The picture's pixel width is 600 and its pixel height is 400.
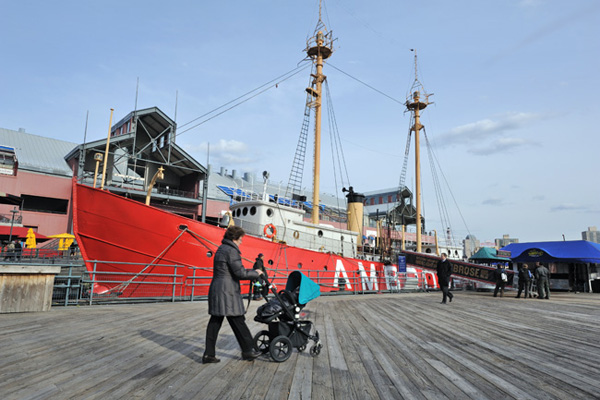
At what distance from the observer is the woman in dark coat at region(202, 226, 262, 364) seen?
389cm

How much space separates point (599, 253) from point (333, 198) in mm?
39827

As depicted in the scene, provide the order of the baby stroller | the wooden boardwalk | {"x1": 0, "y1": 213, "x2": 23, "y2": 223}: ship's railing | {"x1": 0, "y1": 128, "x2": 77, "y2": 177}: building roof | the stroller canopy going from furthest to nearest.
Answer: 1. {"x1": 0, "y1": 128, "x2": 77, "y2": 177}: building roof
2. {"x1": 0, "y1": 213, "x2": 23, "y2": 223}: ship's railing
3. the stroller canopy
4. the baby stroller
5. the wooden boardwalk

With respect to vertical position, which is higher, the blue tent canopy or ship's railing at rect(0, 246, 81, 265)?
the blue tent canopy

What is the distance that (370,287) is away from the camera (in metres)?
17.2

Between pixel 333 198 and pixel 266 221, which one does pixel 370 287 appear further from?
pixel 333 198

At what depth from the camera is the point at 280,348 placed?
4.19m

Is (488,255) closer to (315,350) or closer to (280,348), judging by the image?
(315,350)

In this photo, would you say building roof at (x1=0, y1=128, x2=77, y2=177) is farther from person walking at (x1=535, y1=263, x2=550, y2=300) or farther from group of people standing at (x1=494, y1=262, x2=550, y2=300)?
A: person walking at (x1=535, y1=263, x2=550, y2=300)

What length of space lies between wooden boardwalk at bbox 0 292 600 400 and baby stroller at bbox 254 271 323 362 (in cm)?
15

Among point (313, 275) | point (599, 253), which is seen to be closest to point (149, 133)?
point (313, 275)

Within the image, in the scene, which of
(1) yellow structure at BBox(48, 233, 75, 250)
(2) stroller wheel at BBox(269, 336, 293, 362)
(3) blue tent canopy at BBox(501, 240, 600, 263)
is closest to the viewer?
(2) stroller wheel at BBox(269, 336, 293, 362)

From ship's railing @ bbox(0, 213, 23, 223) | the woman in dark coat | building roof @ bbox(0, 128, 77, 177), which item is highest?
building roof @ bbox(0, 128, 77, 177)

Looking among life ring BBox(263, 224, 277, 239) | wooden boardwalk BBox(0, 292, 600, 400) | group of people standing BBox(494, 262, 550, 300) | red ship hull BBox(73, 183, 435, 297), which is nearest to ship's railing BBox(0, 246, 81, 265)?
red ship hull BBox(73, 183, 435, 297)

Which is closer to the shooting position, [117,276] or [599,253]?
[117,276]
